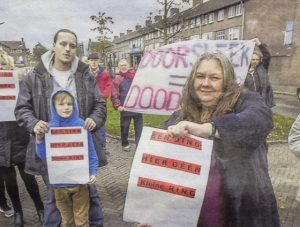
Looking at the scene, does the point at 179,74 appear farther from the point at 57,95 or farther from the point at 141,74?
the point at 57,95

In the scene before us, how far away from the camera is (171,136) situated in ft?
5.31

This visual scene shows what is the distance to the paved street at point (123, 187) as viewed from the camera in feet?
14.0

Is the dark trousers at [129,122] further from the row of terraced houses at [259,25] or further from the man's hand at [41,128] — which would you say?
the row of terraced houses at [259,25]

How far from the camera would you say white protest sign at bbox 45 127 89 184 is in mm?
3025

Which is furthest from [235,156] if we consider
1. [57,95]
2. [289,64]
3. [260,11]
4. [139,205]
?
[260,11]

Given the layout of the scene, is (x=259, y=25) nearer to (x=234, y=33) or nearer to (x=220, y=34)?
(x=234, y=33)

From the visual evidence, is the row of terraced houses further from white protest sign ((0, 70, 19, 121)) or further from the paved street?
white protest sign ((0, 70, 19, 121))

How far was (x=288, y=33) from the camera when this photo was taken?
3219 centimetres

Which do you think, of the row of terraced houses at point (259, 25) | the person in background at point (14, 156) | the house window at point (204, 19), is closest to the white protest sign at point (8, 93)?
the person in background at point (14, 156)

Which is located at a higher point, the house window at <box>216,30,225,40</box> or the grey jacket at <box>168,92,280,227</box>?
the house window at <box>216,30,225,40</box>

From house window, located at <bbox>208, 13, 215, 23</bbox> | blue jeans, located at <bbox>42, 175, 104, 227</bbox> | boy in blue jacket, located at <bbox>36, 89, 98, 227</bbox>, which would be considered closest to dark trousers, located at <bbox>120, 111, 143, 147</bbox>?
blue jeans, located at <bbox>42, 175, 104, 227</bbox>

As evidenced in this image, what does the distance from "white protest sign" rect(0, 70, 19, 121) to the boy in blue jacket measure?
797 mm

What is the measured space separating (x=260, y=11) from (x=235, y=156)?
3752 centimetres

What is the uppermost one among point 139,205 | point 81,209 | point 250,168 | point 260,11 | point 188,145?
point 260,11
